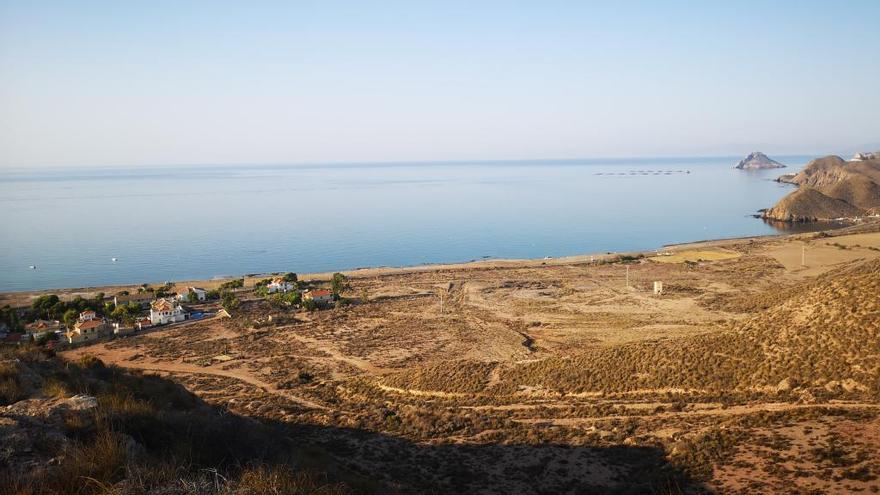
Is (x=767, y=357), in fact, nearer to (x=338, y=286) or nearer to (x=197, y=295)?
(x=338, y=286)

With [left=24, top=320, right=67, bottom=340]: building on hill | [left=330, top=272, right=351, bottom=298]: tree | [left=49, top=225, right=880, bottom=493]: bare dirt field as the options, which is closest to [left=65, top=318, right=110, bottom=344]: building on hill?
[left=24, top=320, right=67, bottom=340]: building on hill

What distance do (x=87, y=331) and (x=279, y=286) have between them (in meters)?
15.4

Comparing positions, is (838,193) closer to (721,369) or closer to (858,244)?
(858,244)

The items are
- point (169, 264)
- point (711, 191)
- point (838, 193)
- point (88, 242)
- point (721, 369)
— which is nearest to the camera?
point (721, 369)

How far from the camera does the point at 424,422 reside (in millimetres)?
17844

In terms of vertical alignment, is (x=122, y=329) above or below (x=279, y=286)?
below

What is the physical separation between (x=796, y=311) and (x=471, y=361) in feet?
44.2

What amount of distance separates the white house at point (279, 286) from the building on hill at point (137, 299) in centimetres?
920

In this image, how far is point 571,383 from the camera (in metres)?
21.1

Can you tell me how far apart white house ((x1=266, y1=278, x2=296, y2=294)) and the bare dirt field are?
584cm

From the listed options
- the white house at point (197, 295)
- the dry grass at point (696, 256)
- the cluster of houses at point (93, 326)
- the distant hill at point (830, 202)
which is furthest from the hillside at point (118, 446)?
the distant hill at point (830, 202)

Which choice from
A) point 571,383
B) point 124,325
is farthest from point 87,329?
point 571,383

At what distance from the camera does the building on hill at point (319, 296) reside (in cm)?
4188

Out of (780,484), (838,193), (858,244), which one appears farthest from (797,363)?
(838,193)
